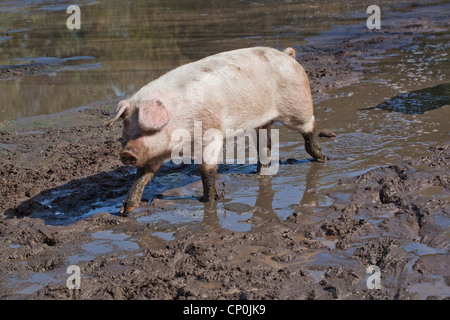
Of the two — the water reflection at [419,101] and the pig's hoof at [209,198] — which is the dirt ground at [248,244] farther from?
the water reflection at [419,101]

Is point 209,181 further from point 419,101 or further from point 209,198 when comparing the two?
point 419,101

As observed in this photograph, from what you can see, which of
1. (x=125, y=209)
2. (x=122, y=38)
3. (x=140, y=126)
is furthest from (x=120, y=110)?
(x=122, y=38)

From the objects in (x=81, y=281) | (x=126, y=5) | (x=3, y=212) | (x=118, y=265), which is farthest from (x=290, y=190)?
(x=126, y=5)

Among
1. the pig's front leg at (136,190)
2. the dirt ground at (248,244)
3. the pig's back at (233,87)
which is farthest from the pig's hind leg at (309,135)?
the pig's front leg at (136,190)

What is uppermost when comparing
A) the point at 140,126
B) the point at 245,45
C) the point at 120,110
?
the point at 245,45

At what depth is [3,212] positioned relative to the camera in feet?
17.3

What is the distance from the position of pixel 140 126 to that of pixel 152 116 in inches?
5.0

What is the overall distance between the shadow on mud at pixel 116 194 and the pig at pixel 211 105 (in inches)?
14.6

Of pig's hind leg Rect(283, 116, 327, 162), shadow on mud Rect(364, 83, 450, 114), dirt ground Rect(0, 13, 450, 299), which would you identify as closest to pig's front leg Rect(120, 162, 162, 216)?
dirt ground Rect(0, 13, 450, 299)

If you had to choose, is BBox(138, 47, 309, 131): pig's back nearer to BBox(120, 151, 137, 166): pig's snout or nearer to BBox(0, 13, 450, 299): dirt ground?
BBox(120, 151, 137, 166): pig's snout

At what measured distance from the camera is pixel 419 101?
7418mm

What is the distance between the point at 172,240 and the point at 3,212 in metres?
1.78

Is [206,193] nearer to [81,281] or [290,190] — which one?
[290,190]

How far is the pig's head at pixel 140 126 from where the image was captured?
4.50 metres
